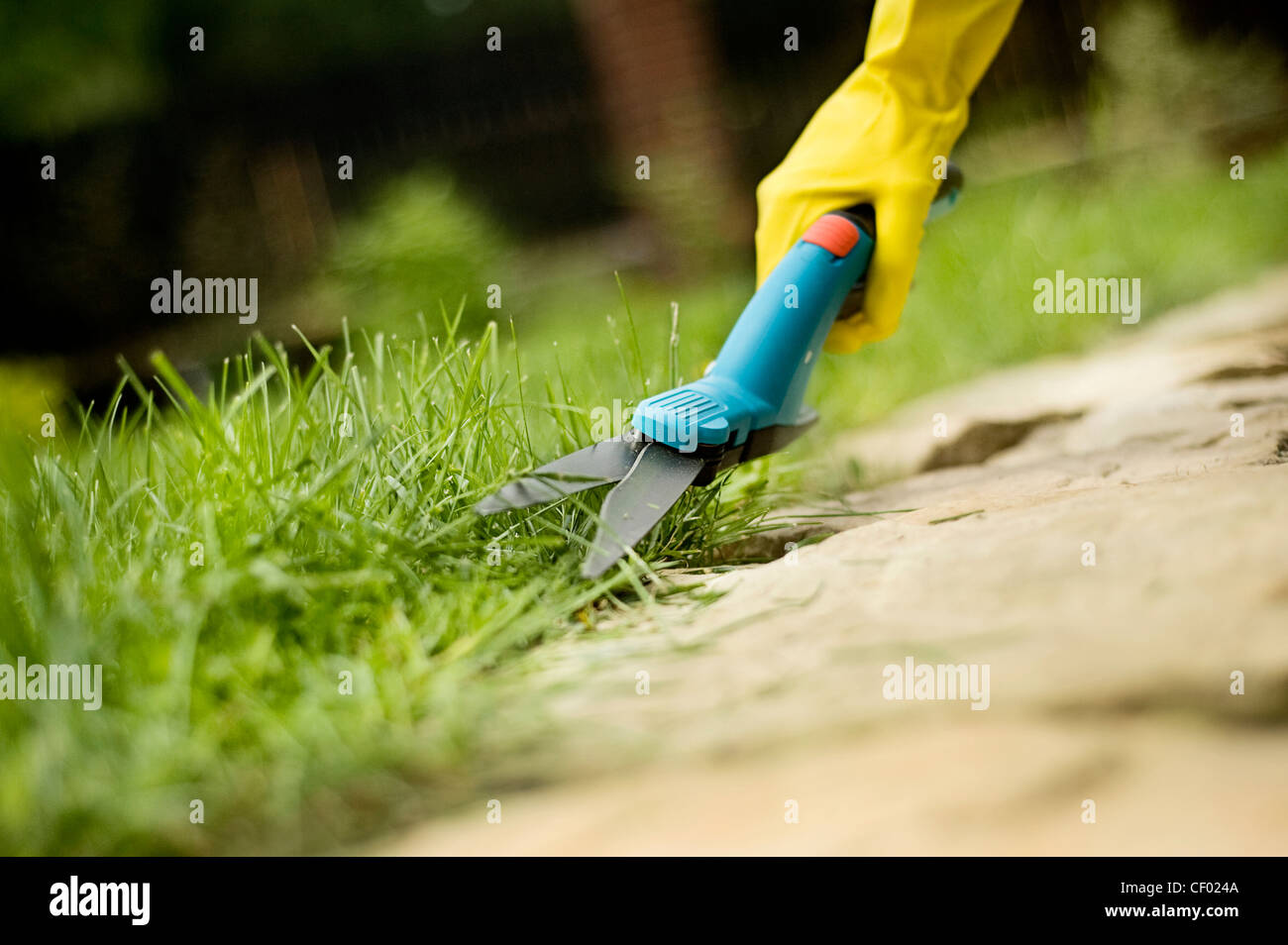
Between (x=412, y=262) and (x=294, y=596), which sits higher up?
(x=412, y=262)

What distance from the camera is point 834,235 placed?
63.7 inches

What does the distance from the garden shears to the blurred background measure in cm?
165

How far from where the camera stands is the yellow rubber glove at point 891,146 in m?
1.67

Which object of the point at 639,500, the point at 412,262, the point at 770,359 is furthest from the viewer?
the point at 412,262

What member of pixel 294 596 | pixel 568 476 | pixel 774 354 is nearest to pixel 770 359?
pixel 774 354

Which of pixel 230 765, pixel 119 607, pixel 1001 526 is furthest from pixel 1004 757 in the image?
pixel 119 607

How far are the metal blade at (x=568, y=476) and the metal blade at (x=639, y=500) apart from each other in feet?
0.10

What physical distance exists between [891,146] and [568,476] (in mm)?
819

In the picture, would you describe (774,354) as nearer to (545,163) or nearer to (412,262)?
(412,262)

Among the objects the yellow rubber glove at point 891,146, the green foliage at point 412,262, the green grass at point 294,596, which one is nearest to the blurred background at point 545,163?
the green foliage at point 412,262

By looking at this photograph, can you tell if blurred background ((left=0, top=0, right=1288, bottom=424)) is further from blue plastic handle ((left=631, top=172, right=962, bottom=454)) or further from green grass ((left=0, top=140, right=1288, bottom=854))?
green grass ((left=0, top=140, right=1288, bottom=854))

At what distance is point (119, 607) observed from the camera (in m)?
1.06

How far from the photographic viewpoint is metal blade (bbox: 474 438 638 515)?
1.34 metres
